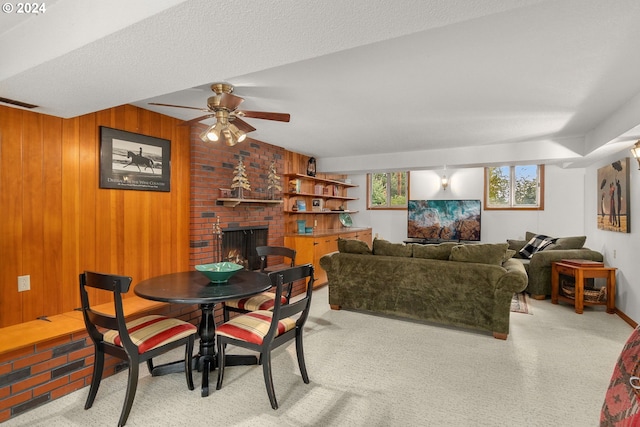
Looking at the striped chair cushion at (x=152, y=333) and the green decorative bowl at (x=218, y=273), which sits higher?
the green decorative bowl at (x=218, y=273)

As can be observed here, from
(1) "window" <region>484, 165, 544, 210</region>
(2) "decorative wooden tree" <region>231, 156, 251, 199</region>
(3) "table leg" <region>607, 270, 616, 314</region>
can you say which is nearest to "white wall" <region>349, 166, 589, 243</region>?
(1) "window" <region>484, 165, 544, 210</region>

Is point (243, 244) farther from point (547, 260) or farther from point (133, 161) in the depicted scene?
point (547, 260)

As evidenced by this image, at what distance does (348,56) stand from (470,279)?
2.47m

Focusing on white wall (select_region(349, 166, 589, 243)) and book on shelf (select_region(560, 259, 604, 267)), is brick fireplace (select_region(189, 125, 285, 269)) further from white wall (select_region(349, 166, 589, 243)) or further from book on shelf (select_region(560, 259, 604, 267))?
book on shelf (select_region(560, 259, 604, 267))

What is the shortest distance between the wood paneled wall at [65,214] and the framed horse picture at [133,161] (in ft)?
0.19

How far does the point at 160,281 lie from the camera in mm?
2604

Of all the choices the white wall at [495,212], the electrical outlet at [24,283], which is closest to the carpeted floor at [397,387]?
the electrical outlet at [24,283]

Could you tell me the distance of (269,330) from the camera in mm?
2203

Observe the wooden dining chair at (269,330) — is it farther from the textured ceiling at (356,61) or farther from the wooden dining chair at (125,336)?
the textured ceiling at (356,61)

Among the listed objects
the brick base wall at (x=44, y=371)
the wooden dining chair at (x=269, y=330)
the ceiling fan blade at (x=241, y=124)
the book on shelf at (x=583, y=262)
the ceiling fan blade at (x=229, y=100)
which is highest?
the ceiling fan blade at (x=229, y=100)

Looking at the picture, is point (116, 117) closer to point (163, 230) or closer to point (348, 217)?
point (163, 230)

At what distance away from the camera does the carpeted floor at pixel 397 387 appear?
6.72 feet

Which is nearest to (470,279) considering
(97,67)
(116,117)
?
(97,67)

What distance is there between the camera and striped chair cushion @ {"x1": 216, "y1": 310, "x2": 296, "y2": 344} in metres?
2.24
